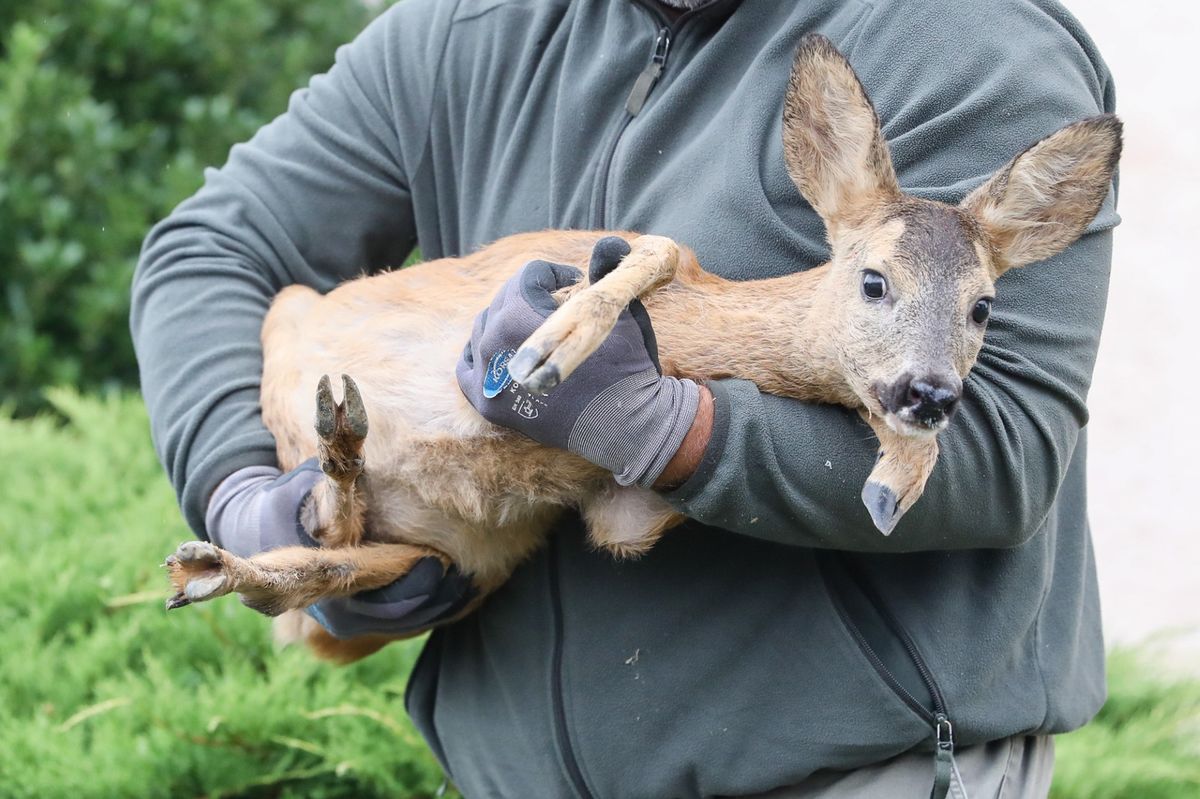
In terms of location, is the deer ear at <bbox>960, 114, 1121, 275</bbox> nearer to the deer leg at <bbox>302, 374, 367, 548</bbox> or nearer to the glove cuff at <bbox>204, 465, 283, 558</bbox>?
the deer leg at <bbox>302, 374, 367, 548</bbox>

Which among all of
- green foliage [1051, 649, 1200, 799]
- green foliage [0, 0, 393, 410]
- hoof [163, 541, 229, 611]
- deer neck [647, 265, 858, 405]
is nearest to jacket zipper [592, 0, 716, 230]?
deer neck [647, 265, 858, 405]

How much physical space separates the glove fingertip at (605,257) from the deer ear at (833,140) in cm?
34

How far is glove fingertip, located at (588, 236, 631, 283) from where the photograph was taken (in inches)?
87.6

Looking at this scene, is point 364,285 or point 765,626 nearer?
point 765,626

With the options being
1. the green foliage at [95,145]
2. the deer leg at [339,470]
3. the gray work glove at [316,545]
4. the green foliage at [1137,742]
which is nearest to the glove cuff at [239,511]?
the gray work glove at [316,545]

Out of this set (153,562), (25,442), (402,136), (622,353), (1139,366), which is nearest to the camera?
(622,353)

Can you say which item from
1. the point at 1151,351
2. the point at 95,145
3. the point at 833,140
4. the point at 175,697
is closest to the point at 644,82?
the point at 833,140

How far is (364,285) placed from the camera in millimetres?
2859

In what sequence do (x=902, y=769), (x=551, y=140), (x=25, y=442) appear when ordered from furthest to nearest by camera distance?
1. (x=25, y=442)
2. (x=551, y=140)
3. (x=902, y=769)

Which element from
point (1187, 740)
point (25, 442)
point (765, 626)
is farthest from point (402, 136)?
point (1187, 740)

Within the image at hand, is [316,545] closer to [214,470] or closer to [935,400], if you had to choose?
[214,470]

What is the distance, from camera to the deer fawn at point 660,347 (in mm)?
2133

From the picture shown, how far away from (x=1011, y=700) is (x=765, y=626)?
45cm

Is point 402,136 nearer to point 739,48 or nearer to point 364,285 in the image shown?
point 364,285
